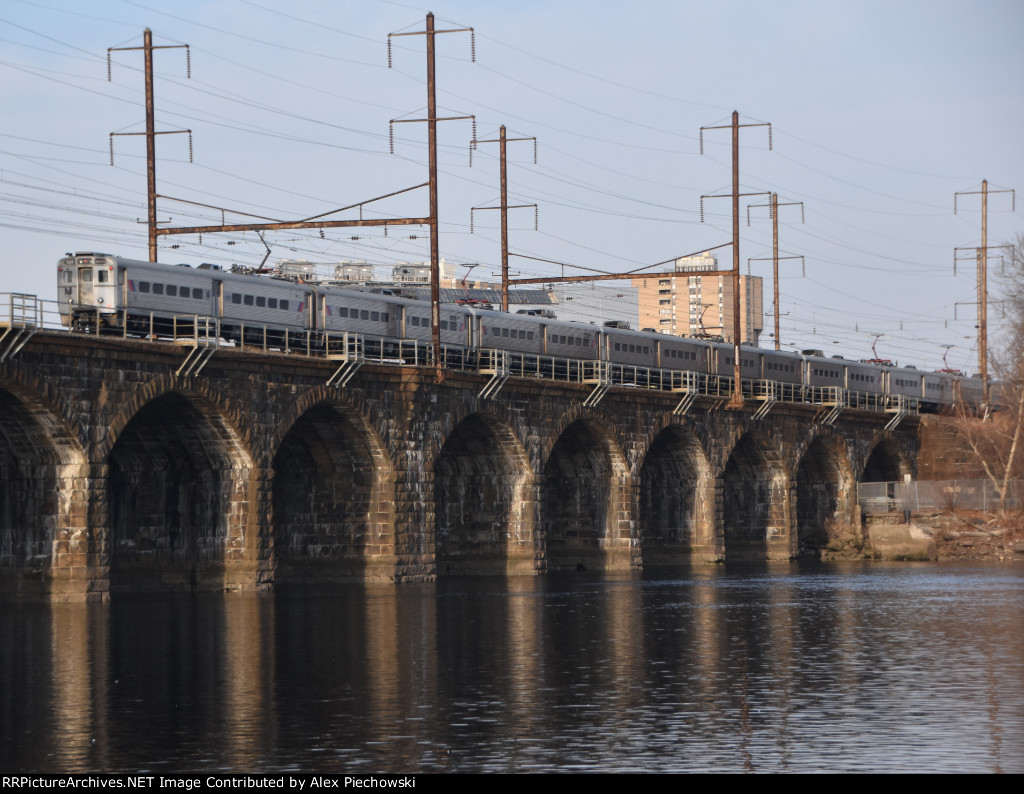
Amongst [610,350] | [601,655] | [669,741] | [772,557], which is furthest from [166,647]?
[772,557]

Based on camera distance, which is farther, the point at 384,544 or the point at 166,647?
the point at 384,544

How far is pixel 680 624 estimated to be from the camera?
134ft

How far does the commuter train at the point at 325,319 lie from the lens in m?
51.7

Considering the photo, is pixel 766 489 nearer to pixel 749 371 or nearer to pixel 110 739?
pixel 749 371

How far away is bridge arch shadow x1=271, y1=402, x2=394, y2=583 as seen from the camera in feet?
193

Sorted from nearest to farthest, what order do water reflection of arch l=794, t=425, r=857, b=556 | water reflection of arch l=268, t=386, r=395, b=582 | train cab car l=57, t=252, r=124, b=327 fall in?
train cab car l=57, t=252, r=124, b=327 → water reflection of arch l=268, t=386, r=395, b=582 → water reflection of arch l=794, t=425, r=857, b=556

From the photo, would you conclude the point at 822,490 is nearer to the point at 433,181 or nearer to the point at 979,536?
the point at 979,536

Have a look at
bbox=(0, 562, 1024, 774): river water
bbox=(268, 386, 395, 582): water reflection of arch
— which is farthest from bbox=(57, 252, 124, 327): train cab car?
bbox=(0, 562, 1024, 774): river water

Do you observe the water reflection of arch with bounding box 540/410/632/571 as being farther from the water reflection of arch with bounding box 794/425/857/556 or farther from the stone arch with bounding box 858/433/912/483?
the stone arch with bounding box 858/433/912/483

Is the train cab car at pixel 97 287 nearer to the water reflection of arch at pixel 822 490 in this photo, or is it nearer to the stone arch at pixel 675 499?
the stone arch at pixel 675 499

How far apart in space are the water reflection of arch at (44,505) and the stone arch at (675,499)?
123 ft

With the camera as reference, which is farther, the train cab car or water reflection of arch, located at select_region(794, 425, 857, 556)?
water reflection of arch, located at select_region(794, 425, 857, 556)

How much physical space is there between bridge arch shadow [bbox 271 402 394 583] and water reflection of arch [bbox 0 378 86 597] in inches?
484

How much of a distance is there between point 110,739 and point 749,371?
71009mm
